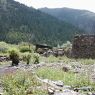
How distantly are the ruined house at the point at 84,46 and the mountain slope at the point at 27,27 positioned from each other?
89.5 meters

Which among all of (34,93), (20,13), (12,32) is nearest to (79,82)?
(34,93)

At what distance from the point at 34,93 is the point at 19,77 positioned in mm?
1541

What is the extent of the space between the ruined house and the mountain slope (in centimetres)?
8945

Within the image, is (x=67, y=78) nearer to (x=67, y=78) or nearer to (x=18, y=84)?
(x=67, y=78)

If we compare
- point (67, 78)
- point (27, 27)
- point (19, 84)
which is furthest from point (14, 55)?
point (27, 27)

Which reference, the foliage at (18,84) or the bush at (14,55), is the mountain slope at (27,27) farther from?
the foliage at (18,84)

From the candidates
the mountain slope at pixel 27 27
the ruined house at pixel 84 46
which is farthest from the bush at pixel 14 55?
the mountain slope at pixel 27 27

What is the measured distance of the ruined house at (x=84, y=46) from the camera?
29500 millimetres

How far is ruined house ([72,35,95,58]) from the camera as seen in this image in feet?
96.8

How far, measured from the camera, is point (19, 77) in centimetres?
1330

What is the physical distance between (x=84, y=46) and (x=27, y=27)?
387 ft

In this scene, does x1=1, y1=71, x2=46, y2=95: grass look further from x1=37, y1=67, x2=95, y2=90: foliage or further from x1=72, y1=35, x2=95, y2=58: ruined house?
x1=72, y1=35, x2=95, y2=58: ruined house

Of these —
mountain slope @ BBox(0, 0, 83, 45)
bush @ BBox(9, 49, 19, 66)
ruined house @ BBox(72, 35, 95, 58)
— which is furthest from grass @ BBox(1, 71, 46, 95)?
mountain slope @ BBox(0, 0, 83, 45)

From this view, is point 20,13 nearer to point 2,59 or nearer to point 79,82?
point 2,59
